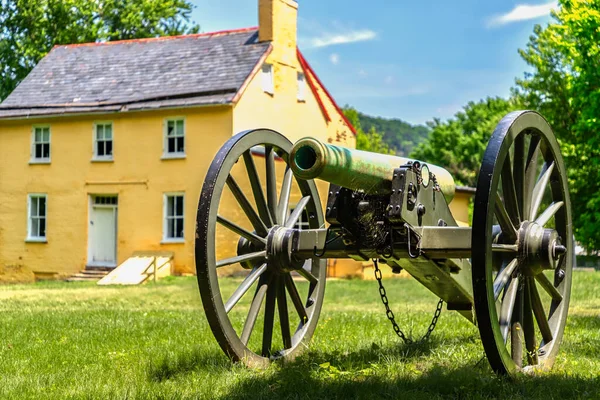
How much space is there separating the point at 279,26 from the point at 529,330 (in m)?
20.5

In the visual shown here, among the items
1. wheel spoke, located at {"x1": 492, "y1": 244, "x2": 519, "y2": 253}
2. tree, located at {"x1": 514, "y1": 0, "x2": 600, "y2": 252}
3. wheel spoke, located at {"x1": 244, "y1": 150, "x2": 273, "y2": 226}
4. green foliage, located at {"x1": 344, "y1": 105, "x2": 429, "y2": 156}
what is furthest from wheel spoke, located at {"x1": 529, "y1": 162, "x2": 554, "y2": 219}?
green foliage, located at {"x1": 344, "y1": 105, "x2": 429, "y2": 156}

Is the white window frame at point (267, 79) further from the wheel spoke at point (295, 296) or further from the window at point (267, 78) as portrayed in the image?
the wheel spoke at point (295, 296)

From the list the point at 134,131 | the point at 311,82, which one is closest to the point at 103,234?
the point at 134,131

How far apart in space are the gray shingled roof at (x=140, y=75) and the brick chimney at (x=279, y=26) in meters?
0.44

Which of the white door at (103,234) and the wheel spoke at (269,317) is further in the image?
the white door at (103,234)

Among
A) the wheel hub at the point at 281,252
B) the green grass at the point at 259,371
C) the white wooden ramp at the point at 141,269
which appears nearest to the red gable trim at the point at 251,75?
the white wooden ramp at the point at 141,269

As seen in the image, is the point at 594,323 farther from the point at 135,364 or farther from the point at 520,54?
the point at 520,54

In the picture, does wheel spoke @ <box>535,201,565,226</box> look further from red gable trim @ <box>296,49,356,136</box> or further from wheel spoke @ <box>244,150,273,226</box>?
red gable trim @ <box>296,49,356,136</box>

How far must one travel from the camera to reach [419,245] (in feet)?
19.5

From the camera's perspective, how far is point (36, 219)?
27438mm

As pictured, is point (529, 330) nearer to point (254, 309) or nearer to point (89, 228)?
point (254, 309)

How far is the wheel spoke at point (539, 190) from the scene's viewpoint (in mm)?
6602

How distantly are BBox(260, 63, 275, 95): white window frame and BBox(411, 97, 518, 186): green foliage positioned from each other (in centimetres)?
2332

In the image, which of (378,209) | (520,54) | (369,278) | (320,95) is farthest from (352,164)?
(520,54)
